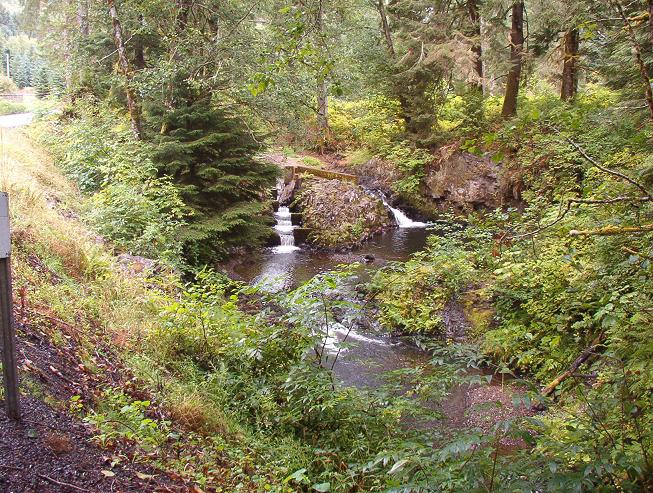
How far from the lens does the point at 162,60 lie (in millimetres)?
11367

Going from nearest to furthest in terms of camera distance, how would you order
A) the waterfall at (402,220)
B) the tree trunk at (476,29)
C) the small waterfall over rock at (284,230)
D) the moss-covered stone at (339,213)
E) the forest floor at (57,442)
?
1. the forest floor at (57,442)
2. the small waterfall over rock at (284,230)
3. the moss-covered stone at (339,213)
4. the waterfall at (402,220)
5. the tree trunk at (476,29)

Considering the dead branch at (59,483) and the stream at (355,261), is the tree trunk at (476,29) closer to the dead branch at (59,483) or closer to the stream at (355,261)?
the stream at (355,261)

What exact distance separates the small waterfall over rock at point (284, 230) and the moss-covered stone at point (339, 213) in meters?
0.51

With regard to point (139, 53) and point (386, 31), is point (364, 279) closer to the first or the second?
point (139, 53)

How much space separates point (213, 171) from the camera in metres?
11.5

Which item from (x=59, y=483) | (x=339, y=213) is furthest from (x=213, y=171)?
(x=59, y=483)

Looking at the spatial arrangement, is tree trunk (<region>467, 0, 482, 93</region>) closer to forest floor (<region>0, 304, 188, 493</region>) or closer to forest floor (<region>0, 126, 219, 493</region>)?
forest floor (<region>0, 126, 219, 493</region>)

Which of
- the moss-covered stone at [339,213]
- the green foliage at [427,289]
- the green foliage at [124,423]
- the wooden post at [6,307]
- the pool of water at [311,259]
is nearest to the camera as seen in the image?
the wooden post at [6,307]

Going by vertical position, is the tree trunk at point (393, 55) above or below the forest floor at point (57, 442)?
above

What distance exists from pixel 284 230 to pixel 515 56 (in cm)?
935

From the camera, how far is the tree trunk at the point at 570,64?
1395cm

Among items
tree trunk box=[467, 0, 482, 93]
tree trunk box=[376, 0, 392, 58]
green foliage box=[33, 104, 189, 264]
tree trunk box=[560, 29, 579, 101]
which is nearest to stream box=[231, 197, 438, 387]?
green foliage box=[33, 104, 189, 264]

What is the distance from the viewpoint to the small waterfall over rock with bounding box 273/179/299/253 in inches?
568

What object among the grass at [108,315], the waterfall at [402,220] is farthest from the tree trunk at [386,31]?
the grass at [108,315]
